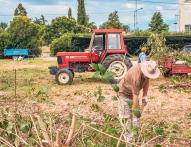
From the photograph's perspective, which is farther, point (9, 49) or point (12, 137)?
point (9, 49)

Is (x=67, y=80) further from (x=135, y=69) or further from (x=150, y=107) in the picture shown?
(x=135, y=69)

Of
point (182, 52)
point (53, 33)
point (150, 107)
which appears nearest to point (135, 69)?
point (150, 107)

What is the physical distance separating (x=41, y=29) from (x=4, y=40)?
1224 cm

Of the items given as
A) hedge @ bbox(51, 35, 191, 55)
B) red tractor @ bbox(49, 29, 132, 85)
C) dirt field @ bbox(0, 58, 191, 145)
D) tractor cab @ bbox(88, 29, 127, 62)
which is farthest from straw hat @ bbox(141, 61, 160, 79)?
hedge @ bbox(51, 35, 191, 55)

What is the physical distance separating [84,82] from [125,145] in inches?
536

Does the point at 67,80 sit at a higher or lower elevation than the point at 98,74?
lower

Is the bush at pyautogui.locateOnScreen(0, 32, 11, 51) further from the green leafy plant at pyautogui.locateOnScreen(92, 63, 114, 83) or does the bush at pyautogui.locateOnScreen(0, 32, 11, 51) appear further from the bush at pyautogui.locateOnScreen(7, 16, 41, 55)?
the green leafy plant at pyautogui.locateOnScreen(92, 63, 114, 83)

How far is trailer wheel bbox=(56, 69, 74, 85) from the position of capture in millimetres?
17031

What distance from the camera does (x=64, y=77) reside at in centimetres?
1711

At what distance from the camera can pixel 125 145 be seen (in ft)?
14.6

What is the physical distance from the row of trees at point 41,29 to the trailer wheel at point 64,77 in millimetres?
23817

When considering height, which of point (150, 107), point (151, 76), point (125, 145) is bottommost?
point (150, 107)

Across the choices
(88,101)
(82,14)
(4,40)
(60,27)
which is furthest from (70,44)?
(82,14)

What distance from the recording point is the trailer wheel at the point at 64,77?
17031 millimetres
